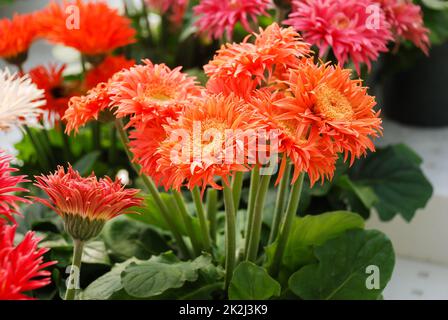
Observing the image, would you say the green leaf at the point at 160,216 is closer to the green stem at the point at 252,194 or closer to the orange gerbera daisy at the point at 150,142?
the green stem at the point at 252,194

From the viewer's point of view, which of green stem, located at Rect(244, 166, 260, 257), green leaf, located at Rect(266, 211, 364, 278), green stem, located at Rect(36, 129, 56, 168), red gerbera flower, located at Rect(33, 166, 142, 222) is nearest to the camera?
red gerbera flower, located at Rect(33, 166, 142, 222)

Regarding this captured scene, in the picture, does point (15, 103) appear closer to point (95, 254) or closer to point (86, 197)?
point (86, 197)

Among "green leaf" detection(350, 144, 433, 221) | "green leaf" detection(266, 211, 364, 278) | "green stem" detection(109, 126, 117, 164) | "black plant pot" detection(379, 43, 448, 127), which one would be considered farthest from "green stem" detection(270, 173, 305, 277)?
"black plant pot" detection(379, 43, 448, 127)

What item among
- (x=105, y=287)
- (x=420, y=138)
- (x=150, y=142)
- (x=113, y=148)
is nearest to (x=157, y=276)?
(x=105, y=287)

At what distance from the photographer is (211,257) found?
0.82m

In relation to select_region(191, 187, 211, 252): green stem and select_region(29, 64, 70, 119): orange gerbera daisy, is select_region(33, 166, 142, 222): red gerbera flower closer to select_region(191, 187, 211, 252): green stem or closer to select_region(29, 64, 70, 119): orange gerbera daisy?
select_region(191, 187, 211, 252): green stem

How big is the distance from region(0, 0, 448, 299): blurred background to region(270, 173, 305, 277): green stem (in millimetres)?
315

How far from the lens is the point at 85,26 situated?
0.93m

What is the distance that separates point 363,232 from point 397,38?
0.28 metres

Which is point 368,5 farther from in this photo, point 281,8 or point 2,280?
point 2,280

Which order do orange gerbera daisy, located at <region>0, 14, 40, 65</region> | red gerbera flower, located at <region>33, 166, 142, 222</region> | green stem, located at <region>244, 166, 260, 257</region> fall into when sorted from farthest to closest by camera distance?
orange gerbera daisy, located at <region>0, 14, 40, 65</region> → green stem, located at <region>244, 166, 260, 257</region> → red gerbera flower, located at <region>33, 166, 142, 222</region>

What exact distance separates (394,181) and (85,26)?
50 centimetres

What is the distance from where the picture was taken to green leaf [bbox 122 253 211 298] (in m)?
0.75

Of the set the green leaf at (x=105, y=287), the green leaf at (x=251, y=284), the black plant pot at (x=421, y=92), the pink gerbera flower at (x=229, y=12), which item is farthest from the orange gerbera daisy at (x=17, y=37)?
the black plant pot at (x=421, y=92)
